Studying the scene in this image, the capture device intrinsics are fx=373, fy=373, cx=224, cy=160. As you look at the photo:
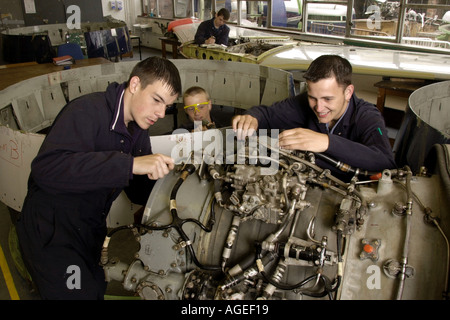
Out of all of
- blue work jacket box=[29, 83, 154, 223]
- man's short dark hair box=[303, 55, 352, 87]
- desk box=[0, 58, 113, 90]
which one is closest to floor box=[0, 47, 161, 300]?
blue work jacket box=[29, 83, 154, 223]

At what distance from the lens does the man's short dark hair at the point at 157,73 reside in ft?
6.29

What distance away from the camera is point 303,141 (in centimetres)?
176

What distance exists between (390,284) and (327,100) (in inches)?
43.8

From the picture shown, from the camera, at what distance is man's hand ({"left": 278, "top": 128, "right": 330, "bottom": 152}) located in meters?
1.75

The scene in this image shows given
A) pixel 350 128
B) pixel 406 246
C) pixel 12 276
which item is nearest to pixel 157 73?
pixel 350 128

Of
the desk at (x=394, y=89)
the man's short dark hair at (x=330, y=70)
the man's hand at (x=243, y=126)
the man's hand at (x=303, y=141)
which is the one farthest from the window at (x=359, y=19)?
the man's hand at (x=303, y=141)

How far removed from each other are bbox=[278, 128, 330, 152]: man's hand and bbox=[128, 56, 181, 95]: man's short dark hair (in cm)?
Result: 63

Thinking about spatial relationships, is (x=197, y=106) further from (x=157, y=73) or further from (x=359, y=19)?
(x=359, y=19)

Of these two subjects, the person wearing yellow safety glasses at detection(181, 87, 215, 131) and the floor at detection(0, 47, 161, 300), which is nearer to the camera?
the floor at detection(0, 47, 161, 300)

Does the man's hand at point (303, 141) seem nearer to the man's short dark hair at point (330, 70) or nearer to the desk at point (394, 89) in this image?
the man's short dark hair at point (330, 70)

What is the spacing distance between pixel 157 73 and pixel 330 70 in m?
0.97

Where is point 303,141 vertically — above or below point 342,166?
above

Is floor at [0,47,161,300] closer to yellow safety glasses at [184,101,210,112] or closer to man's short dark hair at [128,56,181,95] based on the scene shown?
yellow safety glasses at [184,101,210,112]

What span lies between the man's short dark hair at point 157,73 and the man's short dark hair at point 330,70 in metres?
0.78
